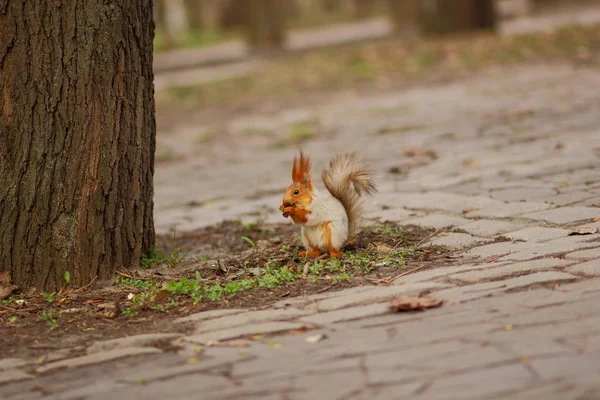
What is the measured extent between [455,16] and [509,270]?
1384cm

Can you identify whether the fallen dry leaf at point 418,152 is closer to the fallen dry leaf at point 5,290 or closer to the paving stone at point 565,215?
the paving stone at point 565,215

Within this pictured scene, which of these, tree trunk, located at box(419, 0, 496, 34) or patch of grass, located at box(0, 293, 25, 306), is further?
tree trunk, located at box(419, 0, 496, 34)

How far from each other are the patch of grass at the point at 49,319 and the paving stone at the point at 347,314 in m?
1.11

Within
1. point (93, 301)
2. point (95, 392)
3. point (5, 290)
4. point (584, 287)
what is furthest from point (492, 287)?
point (5, 290)

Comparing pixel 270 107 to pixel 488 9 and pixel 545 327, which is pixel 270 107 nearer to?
pixel 488 9

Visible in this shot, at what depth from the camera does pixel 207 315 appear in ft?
12.8

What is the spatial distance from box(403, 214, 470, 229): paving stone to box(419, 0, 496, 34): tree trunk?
40.2 feet

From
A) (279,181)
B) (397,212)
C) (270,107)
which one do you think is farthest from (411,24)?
(397,212)

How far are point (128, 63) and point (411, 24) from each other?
19900mm

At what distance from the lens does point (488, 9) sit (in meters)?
17.5

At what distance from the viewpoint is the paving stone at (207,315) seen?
12.6 ft

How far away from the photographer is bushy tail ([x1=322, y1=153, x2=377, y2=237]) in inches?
187

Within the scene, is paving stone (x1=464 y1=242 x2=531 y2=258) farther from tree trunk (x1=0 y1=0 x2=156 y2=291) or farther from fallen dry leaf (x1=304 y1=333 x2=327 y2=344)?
tree trunk (x1=0 y1=0 x2=156 y2=291)

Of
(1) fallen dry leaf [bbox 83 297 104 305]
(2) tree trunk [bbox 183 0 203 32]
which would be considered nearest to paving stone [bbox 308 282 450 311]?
(1) fallen dry leaf [bbox 83 297 104 305]
